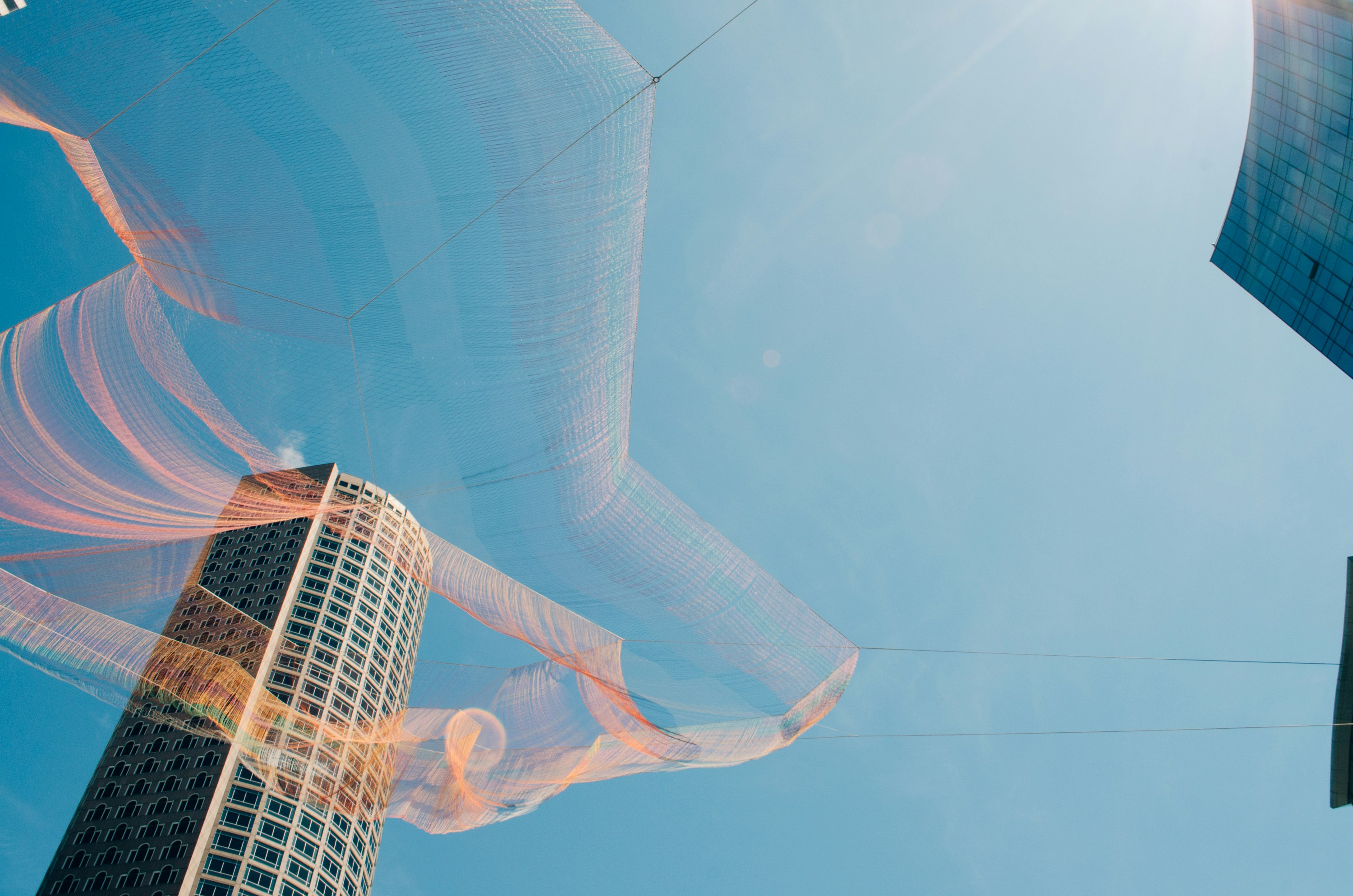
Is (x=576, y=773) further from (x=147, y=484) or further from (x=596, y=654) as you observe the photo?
(x=147, y=484)

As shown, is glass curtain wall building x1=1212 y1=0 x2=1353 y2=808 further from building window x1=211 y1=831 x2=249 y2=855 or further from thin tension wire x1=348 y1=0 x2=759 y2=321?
building window x1=211 y1=831 x2=249 y2=855

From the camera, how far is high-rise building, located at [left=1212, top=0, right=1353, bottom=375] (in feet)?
90.3

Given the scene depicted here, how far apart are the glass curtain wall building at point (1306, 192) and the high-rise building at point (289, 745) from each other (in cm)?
3263

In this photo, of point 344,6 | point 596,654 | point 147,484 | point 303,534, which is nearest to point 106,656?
point 147,484

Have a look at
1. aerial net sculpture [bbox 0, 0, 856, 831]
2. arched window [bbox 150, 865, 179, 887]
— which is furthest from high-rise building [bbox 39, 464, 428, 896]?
aerial net sculpture [bbox 0, 0, 856, 831]

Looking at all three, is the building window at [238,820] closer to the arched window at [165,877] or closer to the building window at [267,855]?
the building window at [267,855]

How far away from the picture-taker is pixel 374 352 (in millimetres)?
6766

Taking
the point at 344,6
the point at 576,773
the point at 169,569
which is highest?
the point at 344,6

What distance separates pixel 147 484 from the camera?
775cm

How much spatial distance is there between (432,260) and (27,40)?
111 inches

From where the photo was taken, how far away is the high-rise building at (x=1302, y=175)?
27516 mm

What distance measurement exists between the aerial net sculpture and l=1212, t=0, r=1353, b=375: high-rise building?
31.0 m

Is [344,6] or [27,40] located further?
[344,6]

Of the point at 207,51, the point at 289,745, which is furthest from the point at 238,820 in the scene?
the point at 207,51
